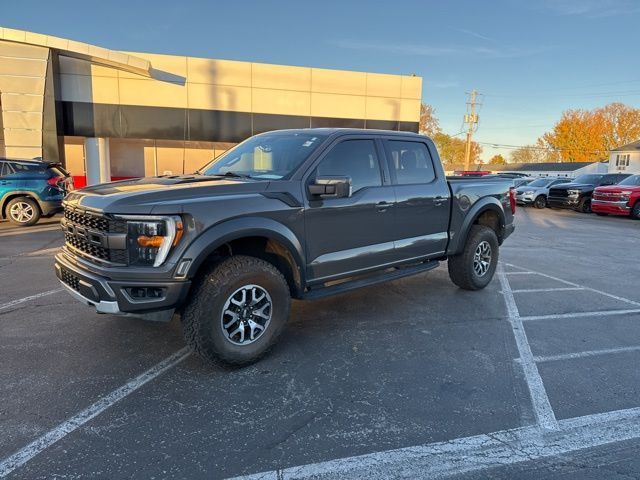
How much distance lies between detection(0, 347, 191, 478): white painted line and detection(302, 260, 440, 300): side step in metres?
1.27

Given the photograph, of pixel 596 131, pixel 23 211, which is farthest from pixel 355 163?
pixel 596 131

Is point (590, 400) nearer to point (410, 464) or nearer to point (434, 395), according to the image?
point (434, 395)

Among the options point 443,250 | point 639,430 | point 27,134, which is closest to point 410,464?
point 639,430

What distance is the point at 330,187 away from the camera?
12.8ft

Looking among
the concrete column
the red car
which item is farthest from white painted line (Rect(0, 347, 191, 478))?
the red car

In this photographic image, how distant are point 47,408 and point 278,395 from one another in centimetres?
158

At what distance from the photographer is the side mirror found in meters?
3.87

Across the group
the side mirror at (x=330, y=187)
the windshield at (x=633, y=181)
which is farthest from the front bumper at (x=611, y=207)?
the side mirror at (x=330, y=187)

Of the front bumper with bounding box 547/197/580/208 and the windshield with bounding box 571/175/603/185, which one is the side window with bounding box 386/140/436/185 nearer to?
the front bumper with bounding box 547/197/580/208

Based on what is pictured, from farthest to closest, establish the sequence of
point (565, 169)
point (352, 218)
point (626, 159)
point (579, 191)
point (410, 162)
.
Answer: point (565, 169)
point (626, 159)
point (579, 191)
point (410, 162)
point (352, 218)

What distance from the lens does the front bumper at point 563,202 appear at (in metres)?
21.1

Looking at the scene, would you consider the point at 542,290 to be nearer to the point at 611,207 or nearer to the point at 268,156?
the point at 268,156

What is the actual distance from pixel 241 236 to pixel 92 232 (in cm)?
113

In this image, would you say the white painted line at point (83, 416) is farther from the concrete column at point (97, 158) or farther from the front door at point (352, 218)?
the concrete column at point (97, 158)
